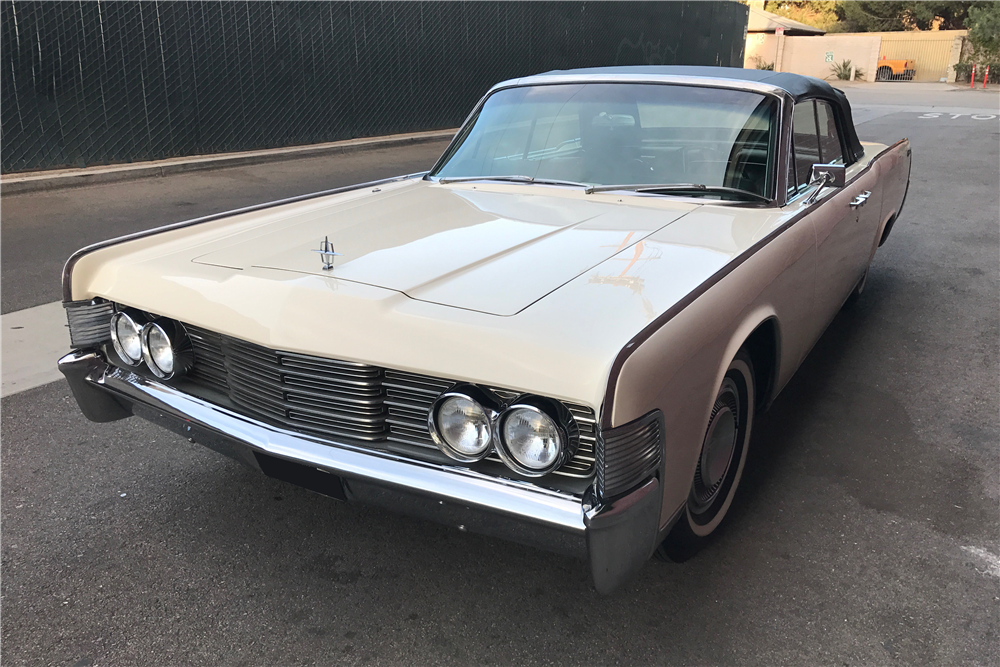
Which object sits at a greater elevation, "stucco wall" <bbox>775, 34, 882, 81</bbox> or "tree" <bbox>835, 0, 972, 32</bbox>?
"tree" <bbox>835, 0, 972, 32</bbox>

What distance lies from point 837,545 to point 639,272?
3.92 ft

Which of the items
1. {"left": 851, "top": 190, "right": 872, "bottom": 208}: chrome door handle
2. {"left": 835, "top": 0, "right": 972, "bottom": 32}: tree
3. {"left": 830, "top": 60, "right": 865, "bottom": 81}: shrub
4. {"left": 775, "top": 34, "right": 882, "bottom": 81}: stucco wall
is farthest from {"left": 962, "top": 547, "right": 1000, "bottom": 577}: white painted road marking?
{"left": 835, "top": 0, "right": 972, "bottom": 32}: tree

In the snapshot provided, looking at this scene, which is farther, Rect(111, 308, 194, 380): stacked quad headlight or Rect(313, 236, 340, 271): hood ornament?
Rect(111, 308, 194, 380): stacked quad headlight

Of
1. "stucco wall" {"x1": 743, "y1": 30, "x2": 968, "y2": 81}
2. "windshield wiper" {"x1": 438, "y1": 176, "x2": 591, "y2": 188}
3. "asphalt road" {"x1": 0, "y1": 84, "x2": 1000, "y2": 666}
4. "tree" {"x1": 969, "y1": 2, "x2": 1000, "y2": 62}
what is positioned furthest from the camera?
"stucco wall" {"x1": 743, "y1": 30, "x2": 968, "y2": 81}

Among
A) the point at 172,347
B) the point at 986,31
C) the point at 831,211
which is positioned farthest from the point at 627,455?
the point at 986,31

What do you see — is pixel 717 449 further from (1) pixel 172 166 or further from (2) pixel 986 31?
(2) pixel 986 31

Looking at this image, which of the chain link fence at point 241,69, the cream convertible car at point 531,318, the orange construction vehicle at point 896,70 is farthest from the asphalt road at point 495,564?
the orange construction vehicle at point 896,70

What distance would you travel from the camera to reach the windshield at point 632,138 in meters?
3.17

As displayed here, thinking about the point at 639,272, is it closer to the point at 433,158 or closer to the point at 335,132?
the point at 433,158

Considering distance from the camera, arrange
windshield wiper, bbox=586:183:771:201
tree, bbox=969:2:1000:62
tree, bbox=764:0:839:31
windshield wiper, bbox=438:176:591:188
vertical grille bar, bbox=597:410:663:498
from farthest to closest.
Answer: tree, bbox=764:0:839:31 < tree, bbox=969:2:1000:62 < windshield wiper, bbox=438:176:591:188 < windshield wiper, bbox=586:183:771:201 < vertical grille bar, bbox=597:410:663:498

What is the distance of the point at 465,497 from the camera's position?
196 cm

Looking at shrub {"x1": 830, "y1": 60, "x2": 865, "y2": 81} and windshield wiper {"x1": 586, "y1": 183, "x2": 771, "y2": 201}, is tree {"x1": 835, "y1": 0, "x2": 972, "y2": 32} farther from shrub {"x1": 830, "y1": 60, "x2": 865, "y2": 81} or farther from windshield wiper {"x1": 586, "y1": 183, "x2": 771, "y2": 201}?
windshield wiper {"x1": 586, "y1": 183, "x2": 771, "y2": 201}

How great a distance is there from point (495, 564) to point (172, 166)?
31.1 ft

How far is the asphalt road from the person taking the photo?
2.21 metres
